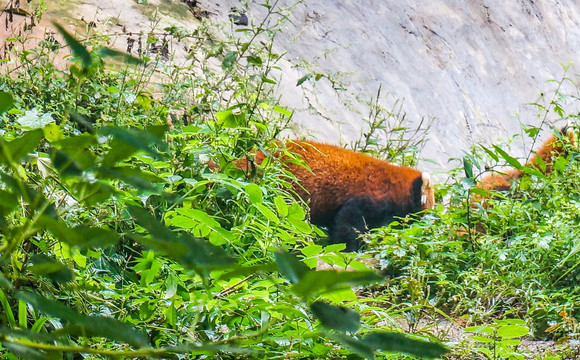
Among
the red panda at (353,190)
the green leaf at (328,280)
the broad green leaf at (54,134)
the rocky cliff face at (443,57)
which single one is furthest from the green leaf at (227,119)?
the rocky cliff face at (443,57)

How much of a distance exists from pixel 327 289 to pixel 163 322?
171 cm

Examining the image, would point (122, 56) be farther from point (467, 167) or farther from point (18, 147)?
point (467, 167)

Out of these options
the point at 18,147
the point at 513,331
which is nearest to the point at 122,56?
the point at 18,147

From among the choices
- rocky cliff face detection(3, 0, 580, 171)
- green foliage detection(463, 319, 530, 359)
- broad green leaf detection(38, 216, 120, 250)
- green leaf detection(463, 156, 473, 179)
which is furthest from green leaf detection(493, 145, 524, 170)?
rocky cliff face detection(3, 0, 580, 171)

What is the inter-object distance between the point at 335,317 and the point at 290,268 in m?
0.06

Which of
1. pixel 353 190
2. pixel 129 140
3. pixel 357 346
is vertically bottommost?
pixel 353 190

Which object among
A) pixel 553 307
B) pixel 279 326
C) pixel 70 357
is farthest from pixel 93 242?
Result: pixel 553 307

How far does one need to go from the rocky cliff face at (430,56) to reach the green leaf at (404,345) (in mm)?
6261

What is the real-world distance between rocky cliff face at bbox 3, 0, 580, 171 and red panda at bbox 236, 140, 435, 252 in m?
0.94

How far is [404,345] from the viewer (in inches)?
25.0

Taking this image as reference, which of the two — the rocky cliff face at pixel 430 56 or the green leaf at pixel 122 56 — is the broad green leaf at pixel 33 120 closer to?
the green leaf at pixel 122 56

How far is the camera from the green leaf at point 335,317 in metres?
0.61

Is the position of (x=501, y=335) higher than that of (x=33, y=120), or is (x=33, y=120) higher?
(x=501, y=335)

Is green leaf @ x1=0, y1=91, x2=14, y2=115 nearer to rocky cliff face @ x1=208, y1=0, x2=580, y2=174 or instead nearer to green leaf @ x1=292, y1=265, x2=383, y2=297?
green leaf @ x1=292, y1=265, x2=383, y2=297
